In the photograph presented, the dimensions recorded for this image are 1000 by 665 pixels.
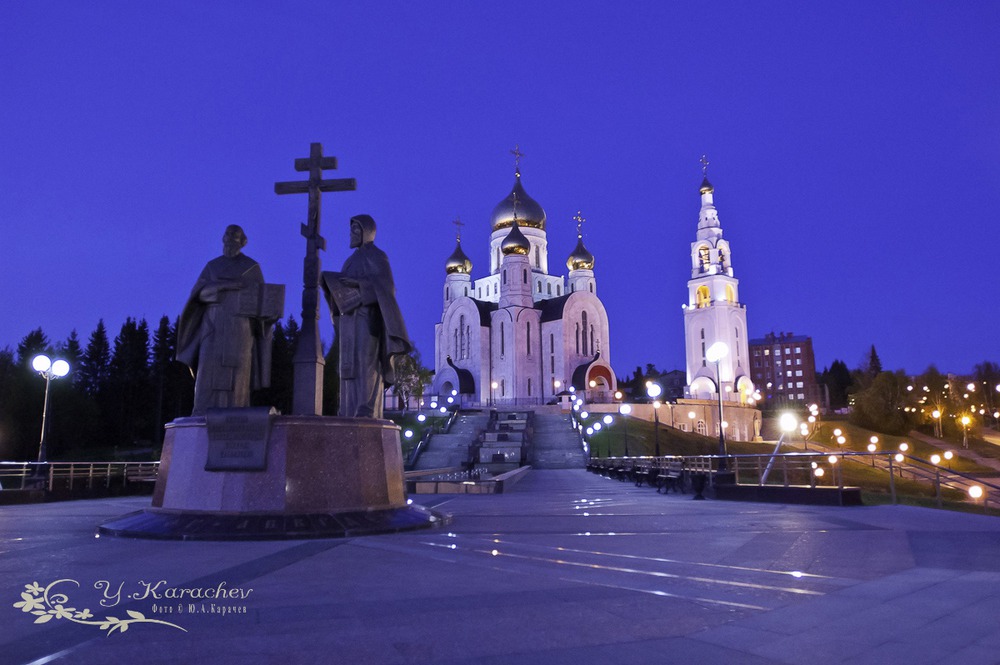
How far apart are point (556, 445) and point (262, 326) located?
3727 centimetres

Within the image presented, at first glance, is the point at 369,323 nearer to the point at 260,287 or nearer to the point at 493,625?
the point at 260,287

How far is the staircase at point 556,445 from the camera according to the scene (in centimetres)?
4165

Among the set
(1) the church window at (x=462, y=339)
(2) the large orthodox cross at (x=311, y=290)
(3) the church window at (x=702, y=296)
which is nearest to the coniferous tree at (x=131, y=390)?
(1) the church window at (x=462, y=339)

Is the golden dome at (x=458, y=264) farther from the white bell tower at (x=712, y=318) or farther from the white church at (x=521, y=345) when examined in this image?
the white bell tower at (x=712, y=318)

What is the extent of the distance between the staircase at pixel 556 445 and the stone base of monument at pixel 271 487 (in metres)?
32.5

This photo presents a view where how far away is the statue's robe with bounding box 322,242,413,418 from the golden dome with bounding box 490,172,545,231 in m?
68.4

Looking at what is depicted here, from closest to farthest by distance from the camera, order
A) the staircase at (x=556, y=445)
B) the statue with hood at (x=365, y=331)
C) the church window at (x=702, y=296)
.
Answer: the statue with hood at (x=365, y=331), the staircase at (x=556, y=445), the church window at (x=702, y=296)

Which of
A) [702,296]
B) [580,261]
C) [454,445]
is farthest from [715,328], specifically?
[454,445]

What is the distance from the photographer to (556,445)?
4631 cm

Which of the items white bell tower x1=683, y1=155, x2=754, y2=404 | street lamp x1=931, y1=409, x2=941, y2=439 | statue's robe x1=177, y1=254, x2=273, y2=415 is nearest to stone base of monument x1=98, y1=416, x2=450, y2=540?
statue's robe x1=177, y1=254, x2=273, y2=415

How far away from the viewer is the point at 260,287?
10203mm

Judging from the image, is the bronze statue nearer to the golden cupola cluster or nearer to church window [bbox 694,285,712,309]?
the golden cupola cluster

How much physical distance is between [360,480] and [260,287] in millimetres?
3093

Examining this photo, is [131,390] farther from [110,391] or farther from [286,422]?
[286,422]
